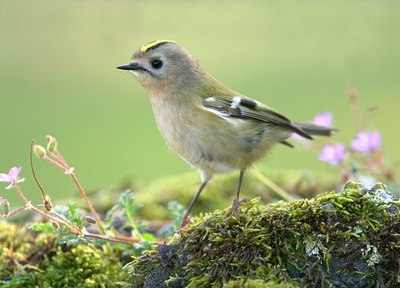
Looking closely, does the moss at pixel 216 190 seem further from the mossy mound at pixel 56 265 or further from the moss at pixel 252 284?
the moss at pixel 252 284

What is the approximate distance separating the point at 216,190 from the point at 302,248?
3102 millimetres

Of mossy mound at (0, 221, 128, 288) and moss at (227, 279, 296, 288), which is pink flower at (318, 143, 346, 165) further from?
moss at (227, 279, 296, 288)

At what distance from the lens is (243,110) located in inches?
166

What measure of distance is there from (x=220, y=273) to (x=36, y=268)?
1.34 m

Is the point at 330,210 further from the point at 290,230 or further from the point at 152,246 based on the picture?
the point at 152,246

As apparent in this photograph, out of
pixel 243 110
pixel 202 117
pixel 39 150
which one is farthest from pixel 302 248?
pixel 243 110

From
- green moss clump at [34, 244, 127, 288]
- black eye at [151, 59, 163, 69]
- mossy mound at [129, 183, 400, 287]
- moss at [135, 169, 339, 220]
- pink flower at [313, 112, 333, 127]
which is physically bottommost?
moss at [135, 169, 339, 220]

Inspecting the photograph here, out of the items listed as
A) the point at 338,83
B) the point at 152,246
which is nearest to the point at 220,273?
the point at 152,246

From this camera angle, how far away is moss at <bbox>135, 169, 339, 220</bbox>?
5.41 m

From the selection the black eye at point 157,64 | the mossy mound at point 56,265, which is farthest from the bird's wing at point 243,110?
the mossy mound at point 56,265

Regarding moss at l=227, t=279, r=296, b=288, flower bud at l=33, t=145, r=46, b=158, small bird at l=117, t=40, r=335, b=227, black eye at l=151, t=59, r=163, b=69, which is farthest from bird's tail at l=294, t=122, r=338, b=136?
moss at l=227, t=279, r=296, b=288

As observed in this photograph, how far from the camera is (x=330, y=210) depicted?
9.06 feet

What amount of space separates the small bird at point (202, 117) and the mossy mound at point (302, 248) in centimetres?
86

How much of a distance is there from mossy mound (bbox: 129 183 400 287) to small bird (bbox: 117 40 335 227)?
861mm
